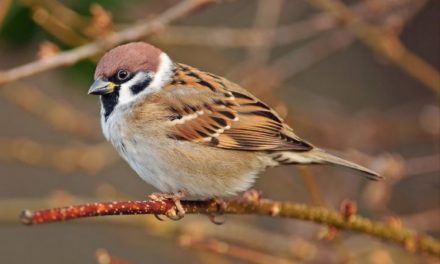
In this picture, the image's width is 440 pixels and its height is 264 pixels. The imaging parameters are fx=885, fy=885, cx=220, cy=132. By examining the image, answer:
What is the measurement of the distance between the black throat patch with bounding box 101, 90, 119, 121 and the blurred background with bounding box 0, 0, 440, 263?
0.27 metres

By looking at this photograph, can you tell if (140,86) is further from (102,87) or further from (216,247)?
(216,247)

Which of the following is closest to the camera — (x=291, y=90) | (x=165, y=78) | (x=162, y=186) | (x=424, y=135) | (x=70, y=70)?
(x=162, y=186)

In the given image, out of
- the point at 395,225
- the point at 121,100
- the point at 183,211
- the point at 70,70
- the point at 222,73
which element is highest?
the point at 222,73

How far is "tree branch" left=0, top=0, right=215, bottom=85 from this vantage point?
339 cm

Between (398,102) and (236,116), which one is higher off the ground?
(398,102)

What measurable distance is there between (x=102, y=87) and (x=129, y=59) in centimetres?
16

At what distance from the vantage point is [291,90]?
5988 mm

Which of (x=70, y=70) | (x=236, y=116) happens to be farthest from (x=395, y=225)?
(x=70, y=70)

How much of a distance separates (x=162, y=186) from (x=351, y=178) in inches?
94.1

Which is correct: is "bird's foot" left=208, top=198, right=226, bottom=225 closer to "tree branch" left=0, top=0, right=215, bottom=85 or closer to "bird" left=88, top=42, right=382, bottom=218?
"bird" left=88, top=42, right=382, bottom=218

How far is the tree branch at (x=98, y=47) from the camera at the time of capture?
3393 mm

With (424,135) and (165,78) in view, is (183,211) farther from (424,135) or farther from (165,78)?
(424,135)

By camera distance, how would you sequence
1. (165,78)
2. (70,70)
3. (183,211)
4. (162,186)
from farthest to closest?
(70,70)
(165,78)
(162,186)
(183,211)

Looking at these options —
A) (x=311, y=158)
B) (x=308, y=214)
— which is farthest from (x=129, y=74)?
(x=308, y=214)
